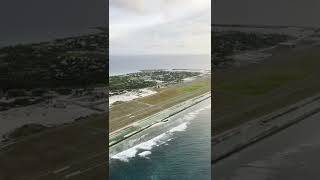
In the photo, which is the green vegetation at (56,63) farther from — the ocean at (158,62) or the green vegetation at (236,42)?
the green vegetation at (236,42)

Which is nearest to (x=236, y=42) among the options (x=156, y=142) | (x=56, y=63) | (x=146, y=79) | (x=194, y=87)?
(x=194, y=87)

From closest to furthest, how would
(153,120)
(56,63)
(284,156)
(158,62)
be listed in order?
1. (56,63)
2. (284,156)
3. (158,62)
4. (153,120)

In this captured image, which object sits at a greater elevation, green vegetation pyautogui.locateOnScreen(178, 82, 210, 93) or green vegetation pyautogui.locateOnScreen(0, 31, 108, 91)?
green vegetation pyautogui.locateOnScreen(0, 31, 108, 91)

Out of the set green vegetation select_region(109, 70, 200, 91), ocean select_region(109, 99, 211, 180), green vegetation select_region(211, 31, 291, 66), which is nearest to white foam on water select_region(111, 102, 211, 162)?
ocean select_region(109, 99, 211, 180)

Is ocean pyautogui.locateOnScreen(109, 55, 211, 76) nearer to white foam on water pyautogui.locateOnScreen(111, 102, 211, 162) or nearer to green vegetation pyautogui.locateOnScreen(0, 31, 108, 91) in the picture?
green vegetation pyautogui.locateOnScreen(0, 31, 108, 91)

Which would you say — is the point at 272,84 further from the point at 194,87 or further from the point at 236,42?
the point at 194,87

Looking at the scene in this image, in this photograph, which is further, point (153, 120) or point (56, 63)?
point (153, 120)

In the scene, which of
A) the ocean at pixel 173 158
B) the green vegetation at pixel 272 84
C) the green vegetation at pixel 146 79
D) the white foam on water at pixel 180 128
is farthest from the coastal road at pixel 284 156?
the green vegetation at pixel 146 79

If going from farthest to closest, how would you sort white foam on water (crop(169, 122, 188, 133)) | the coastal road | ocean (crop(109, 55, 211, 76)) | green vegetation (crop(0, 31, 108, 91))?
white foam on water (crop(169, 122, 188, 133)) < ocean (crop(109, 55, 211, 76)) < the coastal road < green vegetation (crop(0, 31, 108, 91))
